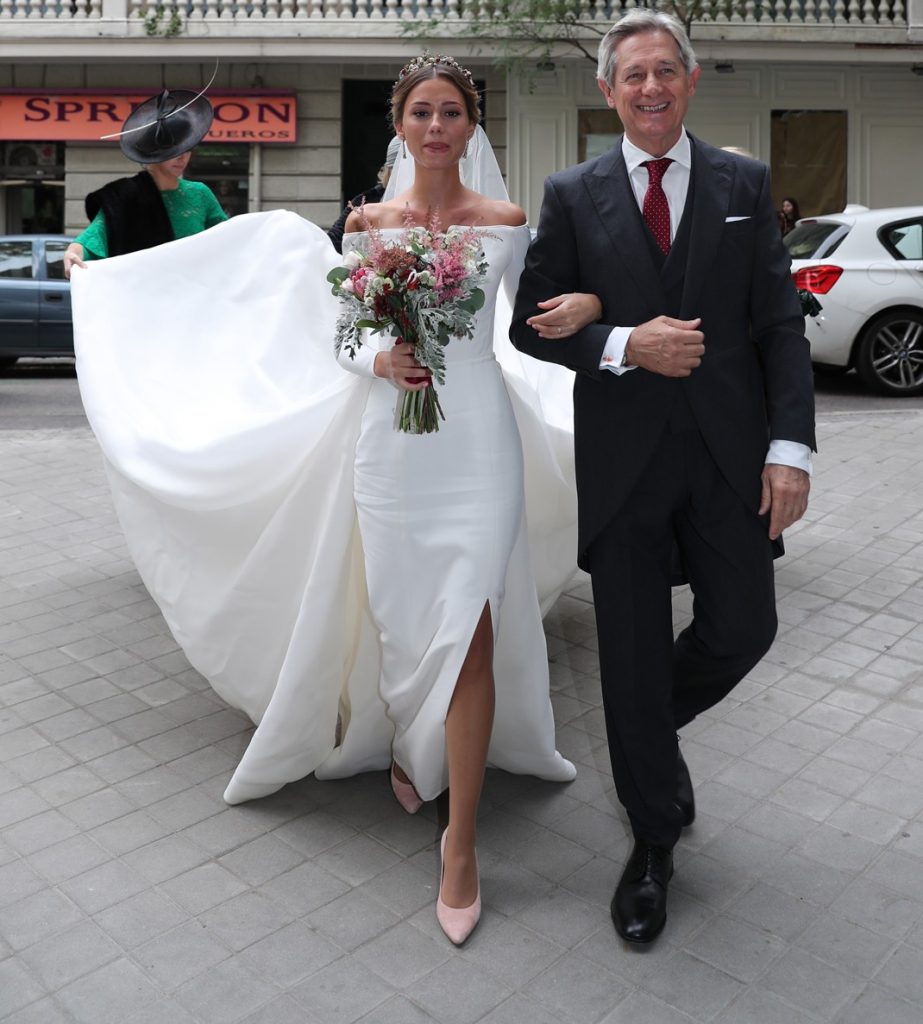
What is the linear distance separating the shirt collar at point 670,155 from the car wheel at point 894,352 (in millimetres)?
9443

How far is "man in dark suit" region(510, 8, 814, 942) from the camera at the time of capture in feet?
10.3

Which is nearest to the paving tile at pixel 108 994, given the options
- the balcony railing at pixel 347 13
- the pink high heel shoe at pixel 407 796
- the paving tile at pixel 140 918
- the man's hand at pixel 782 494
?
the paving tile at pixel 140 918

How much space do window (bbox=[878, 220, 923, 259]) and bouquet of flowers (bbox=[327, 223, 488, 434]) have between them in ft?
31.7

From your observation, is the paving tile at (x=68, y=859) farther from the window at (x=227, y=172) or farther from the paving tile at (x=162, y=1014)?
the window at (x=227, y=172)

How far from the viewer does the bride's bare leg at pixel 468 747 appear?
3326 millimetres

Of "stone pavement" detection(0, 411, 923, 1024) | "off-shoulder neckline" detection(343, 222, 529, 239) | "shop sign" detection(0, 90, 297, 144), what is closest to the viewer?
"stone pavement" detection(0, 411, 923, 1024)

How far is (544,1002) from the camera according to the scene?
115 inches

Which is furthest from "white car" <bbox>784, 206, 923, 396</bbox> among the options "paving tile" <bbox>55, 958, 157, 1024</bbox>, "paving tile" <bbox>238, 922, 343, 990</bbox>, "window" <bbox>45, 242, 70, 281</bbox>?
"paving tile" <bbox>55, 958, 157, 1024</bbox>

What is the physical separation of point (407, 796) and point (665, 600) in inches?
44.3

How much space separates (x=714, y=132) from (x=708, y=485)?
21213 millimetres

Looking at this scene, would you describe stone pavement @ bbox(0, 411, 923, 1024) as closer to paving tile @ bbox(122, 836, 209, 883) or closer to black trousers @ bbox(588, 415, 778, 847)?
paving tile @ bbox(122, 836, 209, 883)

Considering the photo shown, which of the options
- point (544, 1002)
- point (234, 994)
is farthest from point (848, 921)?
point (234, 994)

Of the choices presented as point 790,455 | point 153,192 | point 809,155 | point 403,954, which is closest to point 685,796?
point 403,954

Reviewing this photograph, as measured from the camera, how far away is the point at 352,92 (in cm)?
2233
